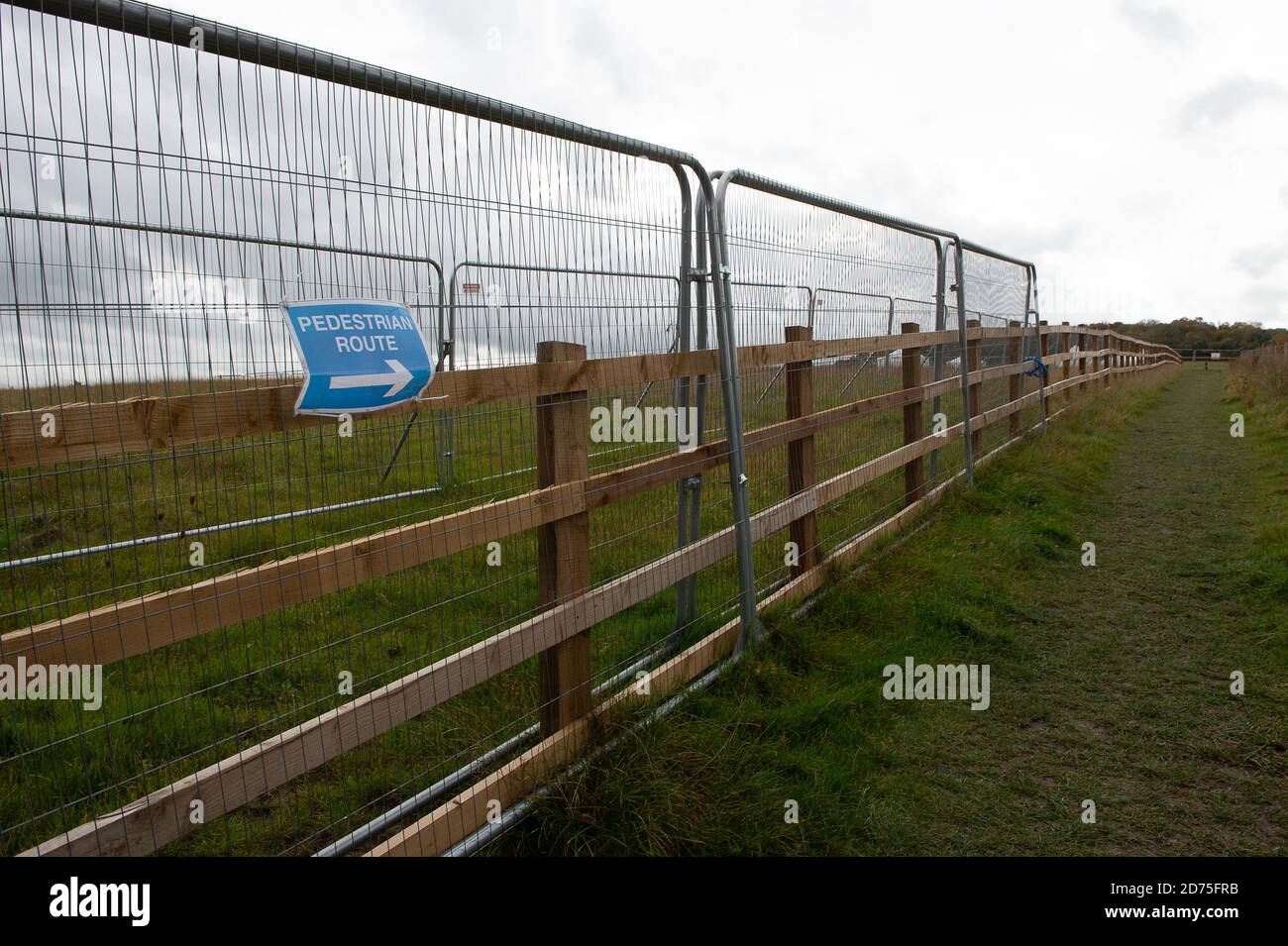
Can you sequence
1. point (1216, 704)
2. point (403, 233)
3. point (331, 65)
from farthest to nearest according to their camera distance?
point (1216, 704), point (403, 233), point (331, 65)

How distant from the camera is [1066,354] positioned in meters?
14.6

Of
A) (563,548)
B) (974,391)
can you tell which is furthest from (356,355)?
(974,391)

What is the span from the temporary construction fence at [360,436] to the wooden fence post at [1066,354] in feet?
31.9

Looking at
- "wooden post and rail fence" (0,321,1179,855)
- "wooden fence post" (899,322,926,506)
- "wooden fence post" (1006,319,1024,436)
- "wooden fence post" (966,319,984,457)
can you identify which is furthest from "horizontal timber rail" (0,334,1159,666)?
"wooden fence post" (1006,319,1024,436)

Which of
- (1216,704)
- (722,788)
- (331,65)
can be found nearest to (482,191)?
(331,65)

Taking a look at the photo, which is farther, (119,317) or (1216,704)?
(1216,704)

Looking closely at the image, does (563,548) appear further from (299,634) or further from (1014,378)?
(1014,378)

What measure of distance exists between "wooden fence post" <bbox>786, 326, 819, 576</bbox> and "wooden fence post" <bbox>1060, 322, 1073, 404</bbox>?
403 inches

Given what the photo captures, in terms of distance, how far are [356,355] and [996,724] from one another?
118 inches

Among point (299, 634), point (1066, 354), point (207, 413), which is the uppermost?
point (1066, 354)

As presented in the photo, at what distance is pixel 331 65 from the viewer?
8.34 ft

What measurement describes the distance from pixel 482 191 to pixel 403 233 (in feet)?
1.11

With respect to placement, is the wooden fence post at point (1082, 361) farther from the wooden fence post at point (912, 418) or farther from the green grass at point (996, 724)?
the wooden fence post at point (912, 418)
